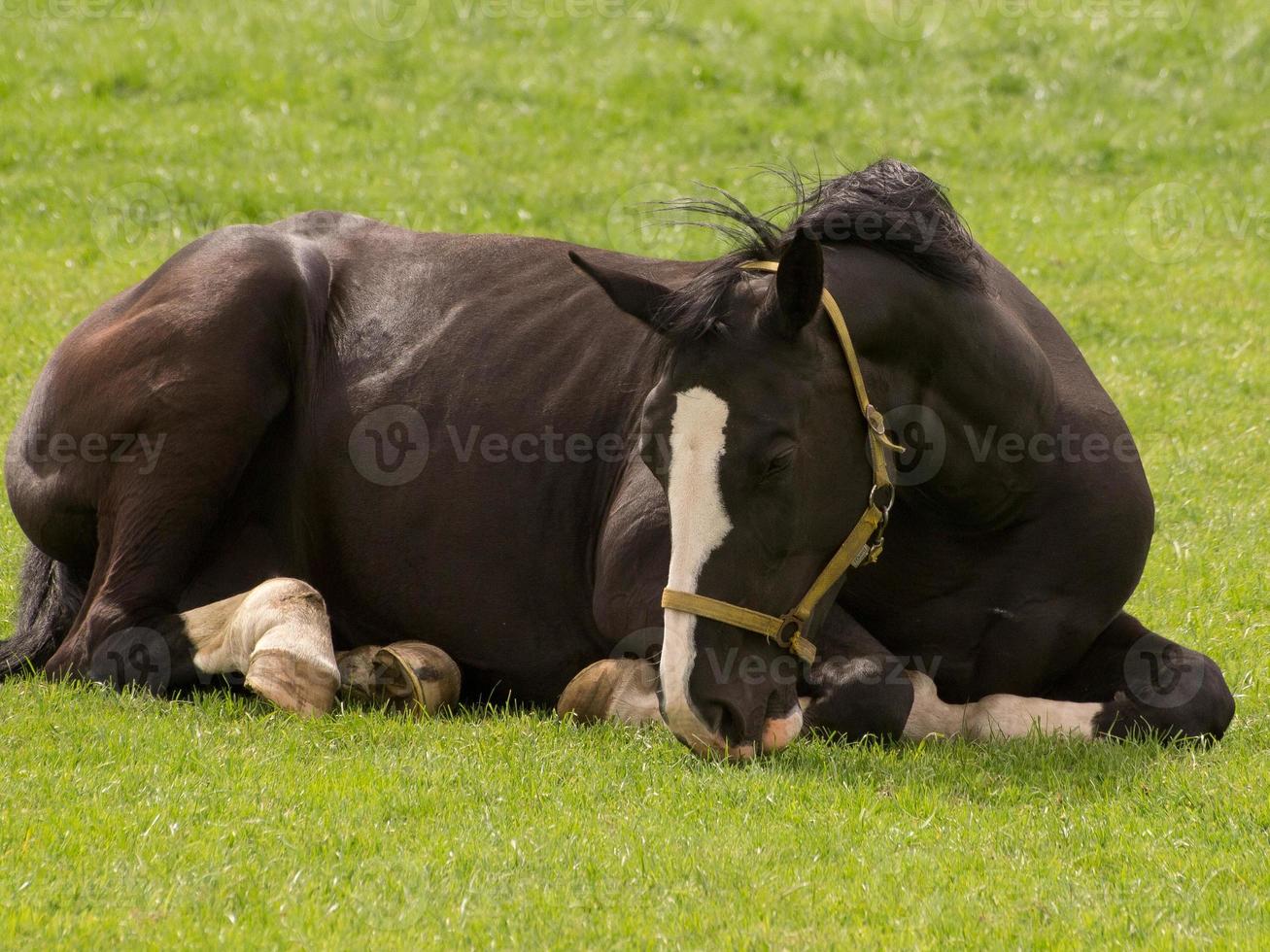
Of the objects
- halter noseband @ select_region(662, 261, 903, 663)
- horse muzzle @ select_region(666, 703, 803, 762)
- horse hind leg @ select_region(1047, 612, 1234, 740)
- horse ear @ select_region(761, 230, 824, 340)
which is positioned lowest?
horse muzzle @ select_region(666, 703, 803, 762)

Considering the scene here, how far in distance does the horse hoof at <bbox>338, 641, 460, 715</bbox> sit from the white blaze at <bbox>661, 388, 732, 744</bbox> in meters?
1.36

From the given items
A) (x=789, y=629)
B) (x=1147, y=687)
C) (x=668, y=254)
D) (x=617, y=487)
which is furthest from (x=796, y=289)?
(x=668, y=254)

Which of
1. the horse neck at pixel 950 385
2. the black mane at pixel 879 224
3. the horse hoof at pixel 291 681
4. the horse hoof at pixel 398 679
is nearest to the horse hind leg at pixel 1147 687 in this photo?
the horse neck at pixel 950 385

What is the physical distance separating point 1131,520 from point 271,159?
10600mm

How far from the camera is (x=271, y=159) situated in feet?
47.5

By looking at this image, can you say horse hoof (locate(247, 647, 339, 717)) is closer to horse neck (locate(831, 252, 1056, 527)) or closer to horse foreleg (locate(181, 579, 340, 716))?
horse foreleg (locate(181, 579, 340, 716))

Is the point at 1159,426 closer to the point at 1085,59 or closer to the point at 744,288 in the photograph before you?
the point at 744,288

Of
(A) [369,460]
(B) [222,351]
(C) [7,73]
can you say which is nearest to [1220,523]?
(A) [369,460]

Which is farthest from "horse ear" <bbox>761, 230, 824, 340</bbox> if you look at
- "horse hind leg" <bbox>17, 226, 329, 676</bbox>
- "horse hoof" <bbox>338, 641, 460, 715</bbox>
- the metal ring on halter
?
"horse hind leg" <bbox>17, 226, 329, 676</bbox>

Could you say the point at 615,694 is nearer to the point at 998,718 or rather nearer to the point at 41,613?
the point at 998,718

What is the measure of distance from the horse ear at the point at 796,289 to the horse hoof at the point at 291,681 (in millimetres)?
1974

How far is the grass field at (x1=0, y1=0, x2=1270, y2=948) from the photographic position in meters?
3.88

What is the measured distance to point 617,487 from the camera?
5992 mm

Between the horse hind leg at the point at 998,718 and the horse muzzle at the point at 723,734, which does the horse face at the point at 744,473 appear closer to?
the horse muzzle at the point at 723,734
